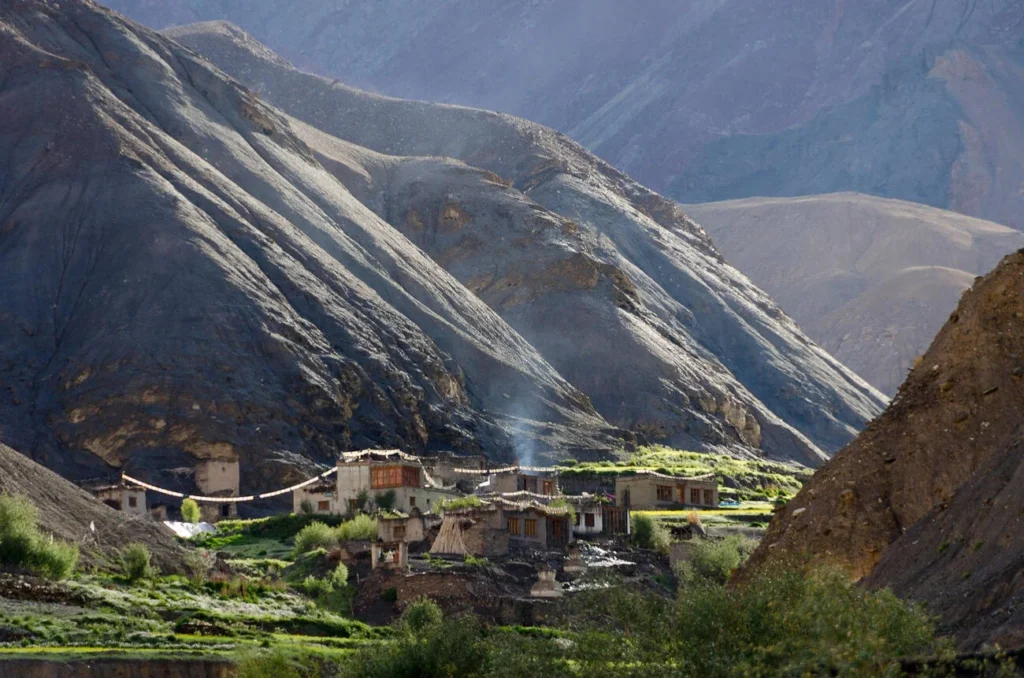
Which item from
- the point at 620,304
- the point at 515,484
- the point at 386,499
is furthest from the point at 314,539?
the point at 620,304

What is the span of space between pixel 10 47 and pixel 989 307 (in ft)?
380

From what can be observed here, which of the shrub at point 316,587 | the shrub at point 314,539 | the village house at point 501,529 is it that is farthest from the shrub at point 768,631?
the shrub at point 314,539

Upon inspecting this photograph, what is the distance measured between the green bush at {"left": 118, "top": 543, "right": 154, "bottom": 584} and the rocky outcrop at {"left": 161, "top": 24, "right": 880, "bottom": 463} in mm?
75145

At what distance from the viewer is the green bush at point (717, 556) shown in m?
64.6

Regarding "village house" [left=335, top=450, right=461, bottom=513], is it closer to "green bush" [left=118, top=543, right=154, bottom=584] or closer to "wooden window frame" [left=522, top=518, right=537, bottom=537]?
"wooden window frame" [left=522, top=518, right=537, bottom=537]

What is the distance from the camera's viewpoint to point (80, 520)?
6550cm

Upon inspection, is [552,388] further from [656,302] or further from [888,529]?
[888,529]

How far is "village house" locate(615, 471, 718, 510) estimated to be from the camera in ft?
313

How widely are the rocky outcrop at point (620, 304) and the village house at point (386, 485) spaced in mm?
45679

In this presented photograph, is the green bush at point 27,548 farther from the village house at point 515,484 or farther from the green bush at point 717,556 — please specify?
the village house at point 515,484

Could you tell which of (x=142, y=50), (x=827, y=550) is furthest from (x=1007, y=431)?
(x=142, y=50)

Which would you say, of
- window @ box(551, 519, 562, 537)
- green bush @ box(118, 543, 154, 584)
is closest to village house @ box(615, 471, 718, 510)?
window @ box(551, 519, 562, 537)

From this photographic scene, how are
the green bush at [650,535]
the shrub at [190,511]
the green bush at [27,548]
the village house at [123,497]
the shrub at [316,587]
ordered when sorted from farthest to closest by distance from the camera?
the shrub at [190,511] < the village house at [123,497] < the green bush at [650,535] < the shrub at [316,587] < the green bush at [27,548]

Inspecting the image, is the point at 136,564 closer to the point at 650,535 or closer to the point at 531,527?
the point at 531,527
